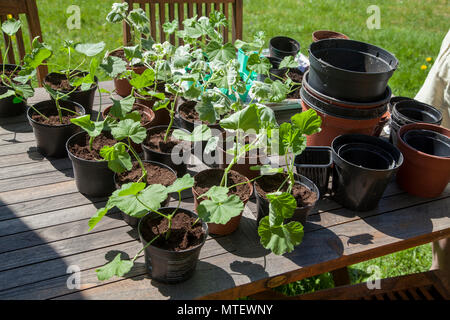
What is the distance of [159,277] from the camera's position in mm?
1256

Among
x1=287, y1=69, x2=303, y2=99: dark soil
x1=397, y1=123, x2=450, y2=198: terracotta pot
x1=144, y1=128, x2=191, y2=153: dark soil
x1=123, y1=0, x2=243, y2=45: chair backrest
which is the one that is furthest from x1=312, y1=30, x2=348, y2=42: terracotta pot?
x1=144, y1=128, x2=191, y2=153: dark soil

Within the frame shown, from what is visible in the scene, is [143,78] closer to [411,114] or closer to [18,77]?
[18,77]

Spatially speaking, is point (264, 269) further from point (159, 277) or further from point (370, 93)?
point (370, 93)

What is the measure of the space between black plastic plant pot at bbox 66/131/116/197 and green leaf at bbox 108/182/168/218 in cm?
31

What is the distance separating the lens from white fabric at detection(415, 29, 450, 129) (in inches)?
87.3

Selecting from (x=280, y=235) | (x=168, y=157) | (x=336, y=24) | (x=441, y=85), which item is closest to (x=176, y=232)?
(x=280, y=235)

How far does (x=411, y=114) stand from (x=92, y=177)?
4.72ft

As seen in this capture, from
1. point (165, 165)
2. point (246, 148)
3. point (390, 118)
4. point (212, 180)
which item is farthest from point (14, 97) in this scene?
point (390, 118)

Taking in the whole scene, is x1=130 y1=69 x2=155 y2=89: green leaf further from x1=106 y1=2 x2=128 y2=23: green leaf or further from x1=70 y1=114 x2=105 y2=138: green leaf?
x1=106 y1=2 x2=128 y2=23: green leaf

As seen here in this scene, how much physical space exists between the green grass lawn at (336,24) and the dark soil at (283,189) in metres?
2.55

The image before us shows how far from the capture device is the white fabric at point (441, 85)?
222 cm

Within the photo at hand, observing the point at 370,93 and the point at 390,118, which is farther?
the point at 390,118

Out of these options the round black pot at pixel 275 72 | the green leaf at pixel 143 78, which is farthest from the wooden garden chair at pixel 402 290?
the round black pot at pixel 275 72

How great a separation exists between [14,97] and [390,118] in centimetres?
168
